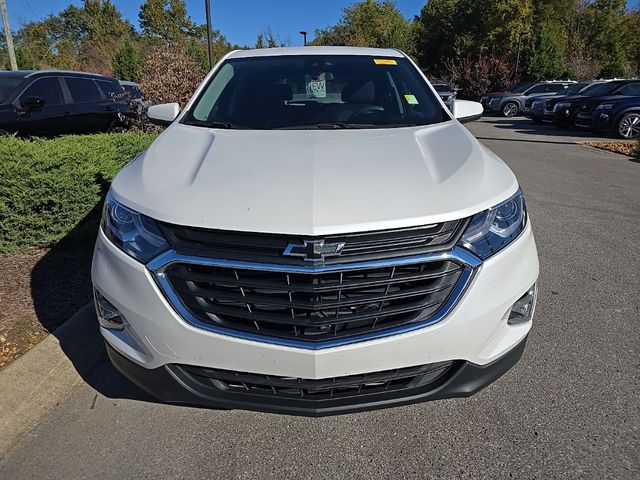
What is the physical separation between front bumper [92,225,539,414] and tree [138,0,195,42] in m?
36.6

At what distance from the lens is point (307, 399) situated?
6.11 ft

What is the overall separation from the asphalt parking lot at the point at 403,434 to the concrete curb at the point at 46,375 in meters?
0.06

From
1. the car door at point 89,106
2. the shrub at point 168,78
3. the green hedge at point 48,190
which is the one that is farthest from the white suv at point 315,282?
the car door at point 89,106

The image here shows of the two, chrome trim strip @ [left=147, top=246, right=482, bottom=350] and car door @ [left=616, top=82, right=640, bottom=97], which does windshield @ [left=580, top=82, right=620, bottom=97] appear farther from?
chrome trim strip @ [left=147, top=246, right=482, bottom=350]

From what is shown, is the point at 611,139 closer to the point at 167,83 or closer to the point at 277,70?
the point at 167,83

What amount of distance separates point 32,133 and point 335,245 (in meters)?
8.17

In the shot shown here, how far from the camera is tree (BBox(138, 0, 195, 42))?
3472 centimetres

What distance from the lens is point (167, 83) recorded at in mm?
8250

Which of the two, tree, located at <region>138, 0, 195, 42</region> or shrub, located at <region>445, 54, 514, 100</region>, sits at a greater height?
tree, located at <region>138, 0, 195, 42</region>

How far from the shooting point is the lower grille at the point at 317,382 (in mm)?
1851

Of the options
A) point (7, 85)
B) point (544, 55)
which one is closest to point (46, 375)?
point (7, 85)

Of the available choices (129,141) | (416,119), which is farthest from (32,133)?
(416,119)

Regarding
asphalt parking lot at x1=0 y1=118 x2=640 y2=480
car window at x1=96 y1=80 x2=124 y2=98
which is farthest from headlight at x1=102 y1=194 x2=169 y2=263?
car window at x1=96 y1=80 x2=124 y2=98

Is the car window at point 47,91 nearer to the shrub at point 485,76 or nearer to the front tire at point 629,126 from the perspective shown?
the front tire at point 629,126
